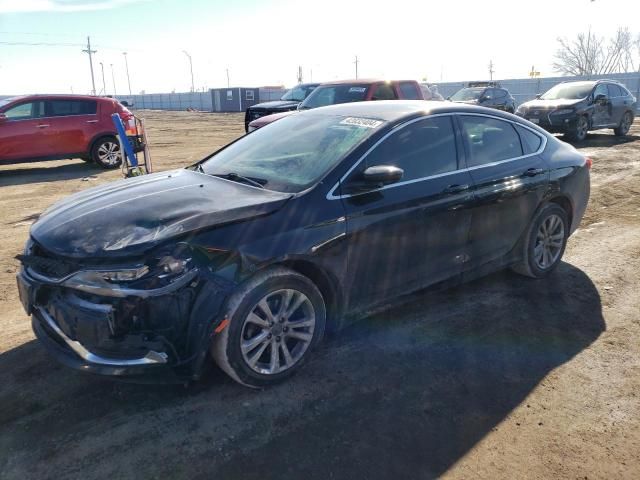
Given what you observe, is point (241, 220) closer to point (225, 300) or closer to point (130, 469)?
point (225, 300)

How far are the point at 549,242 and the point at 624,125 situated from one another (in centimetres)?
1435

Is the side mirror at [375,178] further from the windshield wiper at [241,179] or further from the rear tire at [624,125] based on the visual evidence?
the rear tire at [624,125]

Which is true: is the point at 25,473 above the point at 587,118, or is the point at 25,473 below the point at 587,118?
below

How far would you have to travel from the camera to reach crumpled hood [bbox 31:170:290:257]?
292 cm

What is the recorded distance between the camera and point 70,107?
11.8 metres

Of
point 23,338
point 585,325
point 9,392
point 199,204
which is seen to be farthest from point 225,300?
point 585,325

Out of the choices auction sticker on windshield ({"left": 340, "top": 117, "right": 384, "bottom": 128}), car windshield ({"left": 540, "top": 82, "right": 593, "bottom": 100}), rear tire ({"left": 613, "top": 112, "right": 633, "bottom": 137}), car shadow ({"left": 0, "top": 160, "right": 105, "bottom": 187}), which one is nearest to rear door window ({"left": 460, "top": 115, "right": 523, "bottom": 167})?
auction sticker on windshield ({"left": 340, "top": 117, "right": 384, "bottom": 128})

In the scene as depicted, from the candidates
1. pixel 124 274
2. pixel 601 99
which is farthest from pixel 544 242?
pixel 601 99

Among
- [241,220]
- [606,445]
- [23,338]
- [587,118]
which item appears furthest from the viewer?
[587,118]

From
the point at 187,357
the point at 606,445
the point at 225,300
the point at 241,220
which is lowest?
the point at 606,445

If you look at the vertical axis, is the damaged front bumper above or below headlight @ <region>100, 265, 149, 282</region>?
below

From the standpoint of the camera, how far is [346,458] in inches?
105

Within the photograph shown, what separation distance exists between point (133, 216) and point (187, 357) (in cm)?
92

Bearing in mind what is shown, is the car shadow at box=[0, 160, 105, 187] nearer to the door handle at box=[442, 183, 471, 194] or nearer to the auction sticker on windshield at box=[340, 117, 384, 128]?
the auction sticker on windshield at box=[340, 117, 384, 128]
